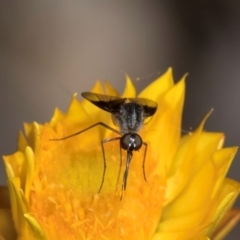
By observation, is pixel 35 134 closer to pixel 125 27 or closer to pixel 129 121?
pixel 129 121

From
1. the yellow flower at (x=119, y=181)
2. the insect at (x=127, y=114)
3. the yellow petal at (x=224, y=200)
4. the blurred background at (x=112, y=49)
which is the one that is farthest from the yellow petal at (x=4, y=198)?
the blurred background at (x=112, y=49)

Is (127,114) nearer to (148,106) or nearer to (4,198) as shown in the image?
(148,106)

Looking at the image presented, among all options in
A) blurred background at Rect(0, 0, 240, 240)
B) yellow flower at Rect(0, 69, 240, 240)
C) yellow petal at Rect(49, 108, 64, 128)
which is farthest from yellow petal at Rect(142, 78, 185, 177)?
blurred background at Rect(0, 0, 240, 240)

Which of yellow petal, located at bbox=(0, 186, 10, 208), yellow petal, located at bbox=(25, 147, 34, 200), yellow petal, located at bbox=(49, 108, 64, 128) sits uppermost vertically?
yellow petal, located at bbox=(49, 108, 64, 128)

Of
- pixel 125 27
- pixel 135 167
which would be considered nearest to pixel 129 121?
pixel 135 167

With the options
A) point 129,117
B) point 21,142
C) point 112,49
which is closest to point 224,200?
point 129,117

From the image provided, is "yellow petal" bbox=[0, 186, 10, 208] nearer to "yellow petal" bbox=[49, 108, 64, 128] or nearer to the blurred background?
"yellow petal" bbox=[49, 108, 64, 128]
